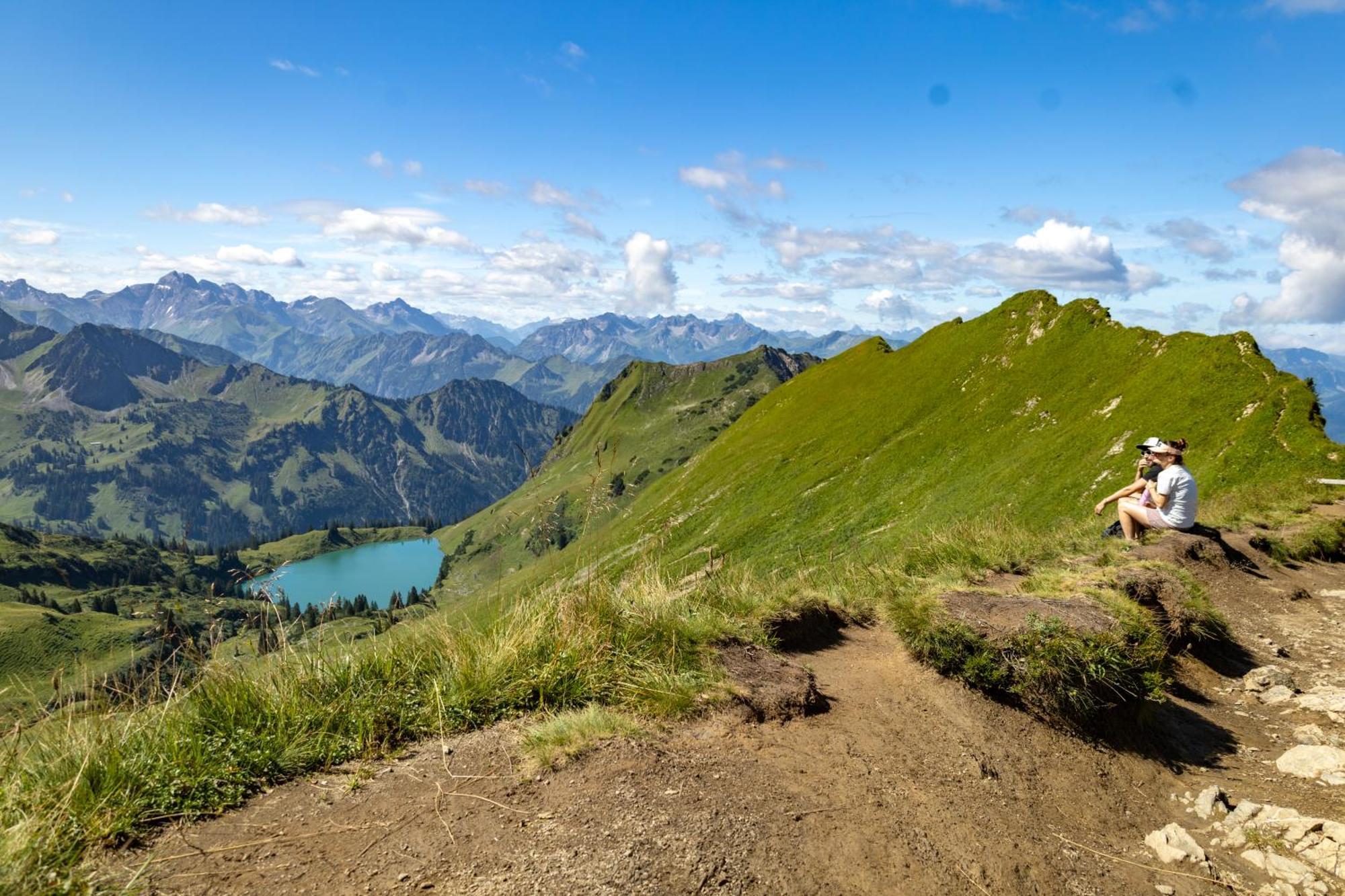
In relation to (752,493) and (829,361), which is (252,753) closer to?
(752,493)

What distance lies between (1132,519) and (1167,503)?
0.79m

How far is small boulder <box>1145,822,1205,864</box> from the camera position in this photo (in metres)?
5.75

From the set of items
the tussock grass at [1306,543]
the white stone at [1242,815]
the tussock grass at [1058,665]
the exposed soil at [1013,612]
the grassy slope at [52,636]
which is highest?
the tussock grass at [1306,543]

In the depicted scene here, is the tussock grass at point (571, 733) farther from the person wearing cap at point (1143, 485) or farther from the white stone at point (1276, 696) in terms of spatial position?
the person wearing cap at point (1143, 485)

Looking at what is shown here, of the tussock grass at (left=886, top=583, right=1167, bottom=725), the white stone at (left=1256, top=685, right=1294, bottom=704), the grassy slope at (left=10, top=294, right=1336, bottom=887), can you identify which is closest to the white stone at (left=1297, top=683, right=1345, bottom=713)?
the white stone at (left=1256, top=685, right=1294, bottom=704)

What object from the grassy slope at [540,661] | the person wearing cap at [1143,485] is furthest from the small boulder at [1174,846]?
the person wearing cap at [1143,485]

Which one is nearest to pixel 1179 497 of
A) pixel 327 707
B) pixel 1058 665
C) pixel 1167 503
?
pixel 1167 503

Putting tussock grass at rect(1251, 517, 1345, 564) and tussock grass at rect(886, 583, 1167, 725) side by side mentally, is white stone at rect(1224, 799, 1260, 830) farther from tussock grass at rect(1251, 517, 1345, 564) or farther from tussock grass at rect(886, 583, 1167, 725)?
tussock grass at rect(1251, 517, 1345, 564)

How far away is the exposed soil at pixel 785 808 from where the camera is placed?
4711 millimetres

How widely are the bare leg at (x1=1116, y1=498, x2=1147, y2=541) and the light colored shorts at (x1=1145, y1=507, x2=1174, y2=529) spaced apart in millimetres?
52

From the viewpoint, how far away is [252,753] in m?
5.81

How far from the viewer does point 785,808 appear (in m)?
5.61

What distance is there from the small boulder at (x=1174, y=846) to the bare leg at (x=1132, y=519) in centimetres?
1024

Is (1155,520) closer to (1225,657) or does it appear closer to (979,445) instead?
(1225,657)
